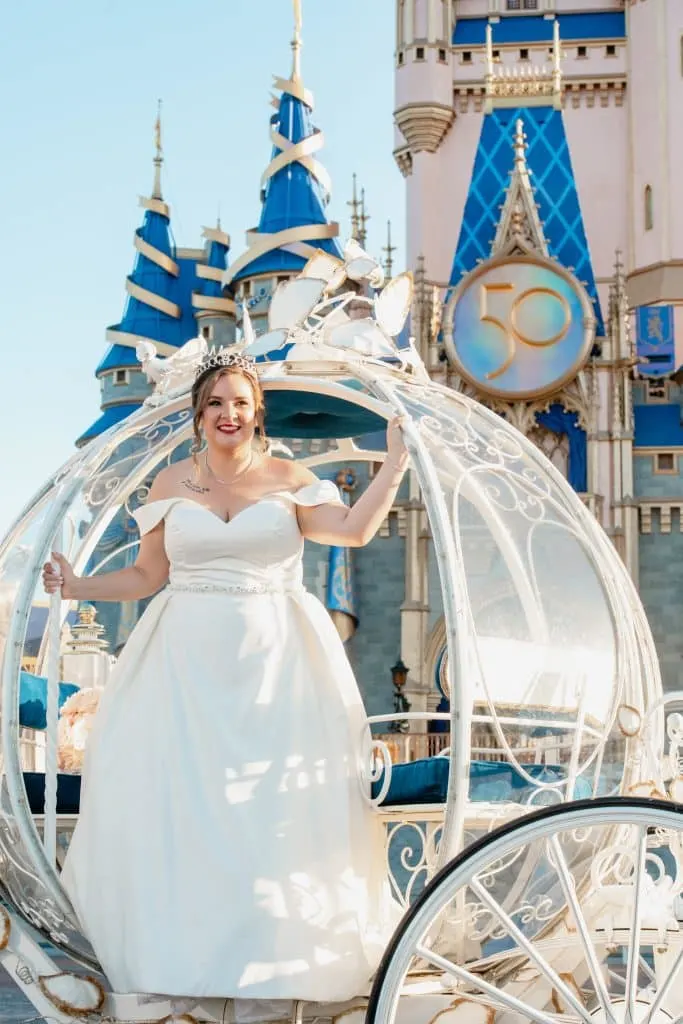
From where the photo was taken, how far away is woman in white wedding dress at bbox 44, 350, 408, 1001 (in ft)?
9.95

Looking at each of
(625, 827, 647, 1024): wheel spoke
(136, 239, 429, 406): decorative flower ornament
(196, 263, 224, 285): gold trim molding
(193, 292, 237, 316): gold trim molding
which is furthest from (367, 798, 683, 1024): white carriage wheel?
(196, 263, 224, 285): gold trim molding

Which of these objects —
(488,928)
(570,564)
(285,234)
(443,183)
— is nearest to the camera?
(488,928)

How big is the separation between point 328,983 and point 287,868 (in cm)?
25

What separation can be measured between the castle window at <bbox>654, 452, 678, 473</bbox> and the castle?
0.03 m

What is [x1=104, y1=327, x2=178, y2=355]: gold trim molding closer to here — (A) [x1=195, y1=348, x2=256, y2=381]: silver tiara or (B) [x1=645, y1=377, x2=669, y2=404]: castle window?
(B) [x1=645, y1=377, x2=669, y2=404]: castle window

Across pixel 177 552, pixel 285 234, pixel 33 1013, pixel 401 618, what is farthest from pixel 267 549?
pixel 285 234

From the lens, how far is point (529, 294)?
1947cm

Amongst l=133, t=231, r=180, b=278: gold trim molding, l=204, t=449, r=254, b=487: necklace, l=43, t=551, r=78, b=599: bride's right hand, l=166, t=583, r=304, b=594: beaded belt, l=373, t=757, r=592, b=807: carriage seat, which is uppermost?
l=133, t=231, r=180, b=278: gold trim molding

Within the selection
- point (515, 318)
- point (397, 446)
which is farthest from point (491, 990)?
point (515, 318)

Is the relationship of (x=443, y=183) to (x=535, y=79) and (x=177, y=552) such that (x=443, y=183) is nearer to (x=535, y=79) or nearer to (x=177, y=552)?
(x=535, y=79)

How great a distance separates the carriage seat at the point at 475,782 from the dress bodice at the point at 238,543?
19.9 inches

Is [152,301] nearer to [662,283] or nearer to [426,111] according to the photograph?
[426,111]

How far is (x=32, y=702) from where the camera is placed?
4.26 m

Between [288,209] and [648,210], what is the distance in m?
6.02
